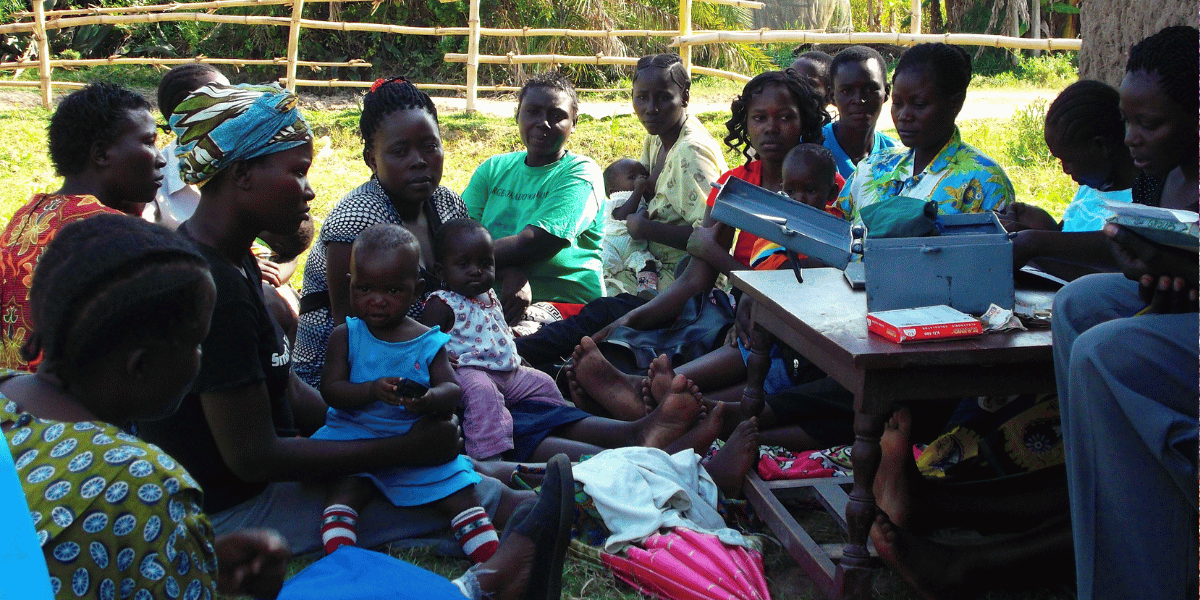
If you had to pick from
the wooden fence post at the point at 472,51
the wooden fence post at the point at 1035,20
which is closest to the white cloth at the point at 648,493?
the wooden fence post at the point at 472,51

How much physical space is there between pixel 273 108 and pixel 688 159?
2376 mm

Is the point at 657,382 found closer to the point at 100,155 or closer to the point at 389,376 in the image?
the point at 389,376

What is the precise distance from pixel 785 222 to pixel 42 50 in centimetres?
1064

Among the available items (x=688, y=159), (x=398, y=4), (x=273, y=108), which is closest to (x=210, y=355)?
(x=273, y=108)

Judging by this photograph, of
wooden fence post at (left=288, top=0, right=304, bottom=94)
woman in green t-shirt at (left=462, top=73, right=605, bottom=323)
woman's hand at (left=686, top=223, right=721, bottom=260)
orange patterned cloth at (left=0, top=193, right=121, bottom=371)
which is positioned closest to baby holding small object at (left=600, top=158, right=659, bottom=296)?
woman in green t-shirt at (left=462, top=73, right=605, bottom=323)

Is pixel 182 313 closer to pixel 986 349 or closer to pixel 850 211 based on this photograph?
pixel 986 349

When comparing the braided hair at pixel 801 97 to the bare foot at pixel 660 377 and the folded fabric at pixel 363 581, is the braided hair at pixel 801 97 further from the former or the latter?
the folded fabric at pixel 363 581

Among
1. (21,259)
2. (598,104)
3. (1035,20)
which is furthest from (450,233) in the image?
(1035,20)

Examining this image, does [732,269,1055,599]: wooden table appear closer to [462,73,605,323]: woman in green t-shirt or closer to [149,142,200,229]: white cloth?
[462,73,605,323]: woman in green t-shirt

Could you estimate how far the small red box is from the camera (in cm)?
233

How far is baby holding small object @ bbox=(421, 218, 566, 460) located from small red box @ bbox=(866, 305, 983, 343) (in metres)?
1.48

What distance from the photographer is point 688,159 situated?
4602 millimetres

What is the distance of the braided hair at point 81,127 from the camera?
321cm

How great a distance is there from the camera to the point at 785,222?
9.12 ft
